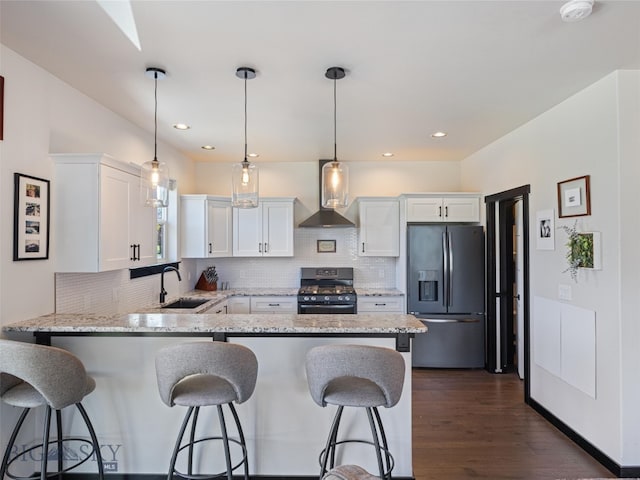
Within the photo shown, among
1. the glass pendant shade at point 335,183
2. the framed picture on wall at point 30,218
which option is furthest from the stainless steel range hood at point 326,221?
the framed picture on wall at point 30,218

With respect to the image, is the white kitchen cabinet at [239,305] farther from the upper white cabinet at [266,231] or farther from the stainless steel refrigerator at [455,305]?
the stainless steel refrigerator at [455,305]

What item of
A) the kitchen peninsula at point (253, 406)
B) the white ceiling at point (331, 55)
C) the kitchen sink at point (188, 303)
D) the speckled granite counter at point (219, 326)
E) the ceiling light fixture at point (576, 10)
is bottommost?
the kitchen peninsula at point (253, 406)

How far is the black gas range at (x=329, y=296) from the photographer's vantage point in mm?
4582

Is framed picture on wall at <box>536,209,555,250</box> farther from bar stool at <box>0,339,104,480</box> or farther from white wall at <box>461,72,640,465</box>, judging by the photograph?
bar stool at <box>0,339,104,480</box>

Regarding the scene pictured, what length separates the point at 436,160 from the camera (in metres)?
5.17

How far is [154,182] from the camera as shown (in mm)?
2381

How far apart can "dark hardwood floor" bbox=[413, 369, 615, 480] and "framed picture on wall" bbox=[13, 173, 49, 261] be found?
291 centimetres

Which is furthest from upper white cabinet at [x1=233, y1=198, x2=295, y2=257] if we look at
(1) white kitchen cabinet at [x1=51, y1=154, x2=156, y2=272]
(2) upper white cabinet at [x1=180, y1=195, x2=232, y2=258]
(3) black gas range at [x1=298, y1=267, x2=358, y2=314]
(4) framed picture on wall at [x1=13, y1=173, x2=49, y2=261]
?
(4) framed picture on wall at [x1=13, y1=173, x2=49, y2=261]

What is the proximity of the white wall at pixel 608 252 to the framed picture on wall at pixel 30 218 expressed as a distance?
3.81 metres

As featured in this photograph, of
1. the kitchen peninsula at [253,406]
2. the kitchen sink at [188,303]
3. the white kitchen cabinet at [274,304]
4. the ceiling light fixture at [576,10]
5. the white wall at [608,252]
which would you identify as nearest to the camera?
the ceiling light fixture at [576,10]

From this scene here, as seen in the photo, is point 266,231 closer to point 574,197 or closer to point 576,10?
point 574,197

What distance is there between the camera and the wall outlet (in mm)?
2859

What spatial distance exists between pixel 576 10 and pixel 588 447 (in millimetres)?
2864

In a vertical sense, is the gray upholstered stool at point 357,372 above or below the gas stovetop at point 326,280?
below
